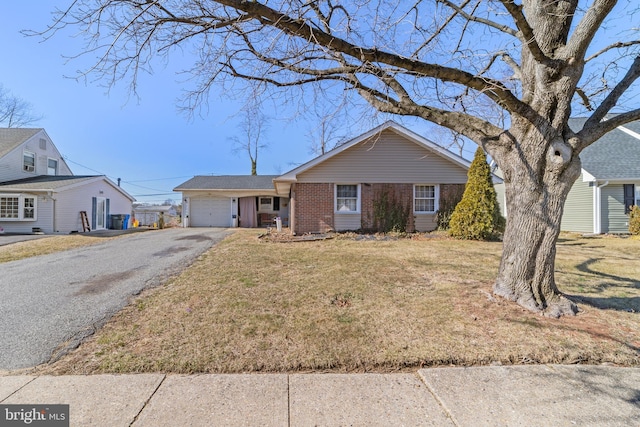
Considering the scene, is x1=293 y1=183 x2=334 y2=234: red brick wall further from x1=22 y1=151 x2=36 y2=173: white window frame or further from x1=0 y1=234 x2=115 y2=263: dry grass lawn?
x1=22 y1=151 x2=36 y2=173: white window frame

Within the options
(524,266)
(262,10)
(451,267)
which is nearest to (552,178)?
(524,266)

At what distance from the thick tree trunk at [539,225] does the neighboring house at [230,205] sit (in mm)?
17685

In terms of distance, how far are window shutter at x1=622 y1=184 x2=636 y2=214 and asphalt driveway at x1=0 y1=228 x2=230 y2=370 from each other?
1890 centimetres

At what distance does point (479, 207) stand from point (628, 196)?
30.2ft

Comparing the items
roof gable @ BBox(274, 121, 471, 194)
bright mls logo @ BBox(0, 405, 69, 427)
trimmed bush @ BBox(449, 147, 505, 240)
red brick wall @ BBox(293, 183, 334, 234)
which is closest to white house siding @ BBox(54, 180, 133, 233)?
roof gable @ BBox(274, 121, 471, 194)

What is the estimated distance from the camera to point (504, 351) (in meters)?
2.95

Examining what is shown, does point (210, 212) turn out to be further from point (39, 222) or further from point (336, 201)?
point (336, 201)

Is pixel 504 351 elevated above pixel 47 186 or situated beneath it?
situated beneath

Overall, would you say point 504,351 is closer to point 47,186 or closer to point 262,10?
point 262,10

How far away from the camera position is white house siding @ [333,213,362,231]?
42.3ft

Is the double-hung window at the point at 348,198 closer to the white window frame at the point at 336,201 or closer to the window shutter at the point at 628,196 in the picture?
the white window frame at the point at 336,201

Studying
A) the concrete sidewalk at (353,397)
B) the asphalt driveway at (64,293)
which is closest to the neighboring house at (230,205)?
the asphalt driveway at (64,293)

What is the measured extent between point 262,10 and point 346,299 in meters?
3.92

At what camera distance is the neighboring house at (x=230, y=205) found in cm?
2081
